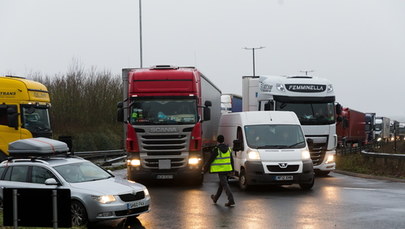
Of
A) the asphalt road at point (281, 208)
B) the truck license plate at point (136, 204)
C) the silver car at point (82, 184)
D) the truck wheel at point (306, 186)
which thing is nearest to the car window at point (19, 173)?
the silver car at point (82, 184)

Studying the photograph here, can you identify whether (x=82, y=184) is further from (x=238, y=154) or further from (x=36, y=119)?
(x=36, y=119)

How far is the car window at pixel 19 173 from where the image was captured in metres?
12.6

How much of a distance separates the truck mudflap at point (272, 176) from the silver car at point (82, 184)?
5.26m

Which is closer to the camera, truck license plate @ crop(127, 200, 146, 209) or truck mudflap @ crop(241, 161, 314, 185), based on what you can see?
truck license plate @ crop(127, 200, 146, 209)

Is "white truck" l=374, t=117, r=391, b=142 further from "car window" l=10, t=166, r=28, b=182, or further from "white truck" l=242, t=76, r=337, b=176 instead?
"car window" l=10, t=166, r=28, b=182

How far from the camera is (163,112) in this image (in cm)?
1920

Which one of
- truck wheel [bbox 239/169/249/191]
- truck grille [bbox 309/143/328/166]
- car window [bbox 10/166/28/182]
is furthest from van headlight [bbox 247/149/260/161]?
car window [bbox 10/166/28/182]

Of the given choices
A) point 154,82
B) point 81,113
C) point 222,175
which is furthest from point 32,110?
point 81,113

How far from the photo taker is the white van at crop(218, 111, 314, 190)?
17047 millimetres

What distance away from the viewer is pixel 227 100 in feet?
111

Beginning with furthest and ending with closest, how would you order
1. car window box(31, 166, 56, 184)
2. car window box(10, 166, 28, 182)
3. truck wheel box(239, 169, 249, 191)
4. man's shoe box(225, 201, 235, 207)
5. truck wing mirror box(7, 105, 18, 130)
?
truck wing mirror box(7, 105, 18, 130), truck wheel box(239, 169, 249, 191), man's shoe box(225, 201, 235, 207), car window box(10, 166, 28, 182), car window box(31, 166, 56, 184)

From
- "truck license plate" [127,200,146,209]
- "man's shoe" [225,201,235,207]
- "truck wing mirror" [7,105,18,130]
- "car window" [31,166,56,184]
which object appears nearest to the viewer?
"truck license plate" [127,200,146,209]

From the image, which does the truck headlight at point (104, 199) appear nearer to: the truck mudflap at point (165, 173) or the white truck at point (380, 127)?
the truck mudflap at point (165, 173)

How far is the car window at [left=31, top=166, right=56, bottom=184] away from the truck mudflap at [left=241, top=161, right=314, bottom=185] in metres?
6.68
